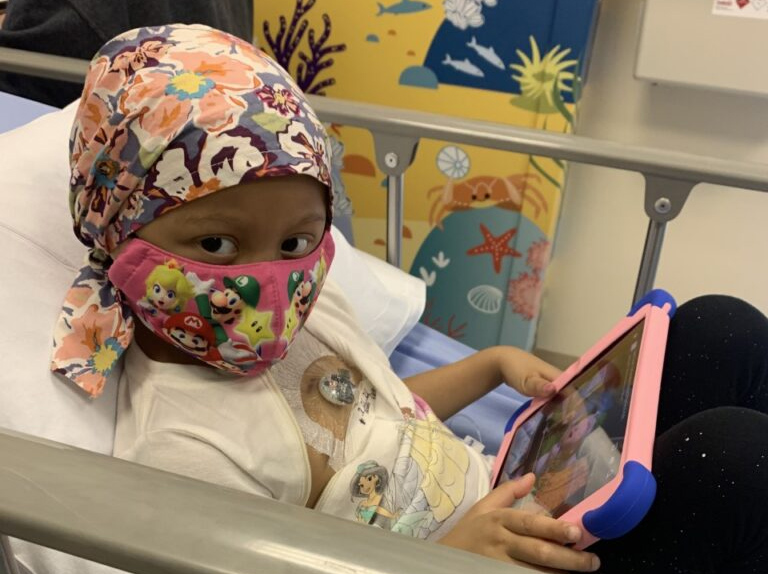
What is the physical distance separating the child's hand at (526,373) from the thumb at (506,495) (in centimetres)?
18

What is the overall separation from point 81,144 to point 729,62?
120cm

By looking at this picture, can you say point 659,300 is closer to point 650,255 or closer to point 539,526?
point 650,255

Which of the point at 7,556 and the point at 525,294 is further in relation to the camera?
the point at 525,294

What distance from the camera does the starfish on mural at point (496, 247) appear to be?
5.52ft

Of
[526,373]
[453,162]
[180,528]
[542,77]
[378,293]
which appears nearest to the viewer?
[180,528]

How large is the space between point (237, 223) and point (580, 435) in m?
0.39

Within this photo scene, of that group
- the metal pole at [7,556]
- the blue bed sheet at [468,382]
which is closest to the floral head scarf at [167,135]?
the metal pole at [7,556]

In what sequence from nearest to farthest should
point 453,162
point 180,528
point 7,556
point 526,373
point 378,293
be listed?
1. point 180,528
2. point 7,556
3. point 526,373
4. point 378,293
5. point 453,162

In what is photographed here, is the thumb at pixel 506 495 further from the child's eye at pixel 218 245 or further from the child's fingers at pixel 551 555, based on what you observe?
the child's eye at pixel 218 245

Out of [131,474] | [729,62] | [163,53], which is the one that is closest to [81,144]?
[163,53]

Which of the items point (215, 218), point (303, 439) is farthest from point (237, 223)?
point (303, 439)

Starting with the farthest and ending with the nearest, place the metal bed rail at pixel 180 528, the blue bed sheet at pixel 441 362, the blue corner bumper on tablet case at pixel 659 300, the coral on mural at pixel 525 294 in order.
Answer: the coral on mural at pixel 525 294
the blue bed sheet at pixel 441 362
the blue corner bumper on tablet case at pixel 659 300
the metal bed rail at pixel 180 528

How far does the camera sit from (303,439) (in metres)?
0.77

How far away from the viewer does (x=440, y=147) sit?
5.28 feet
